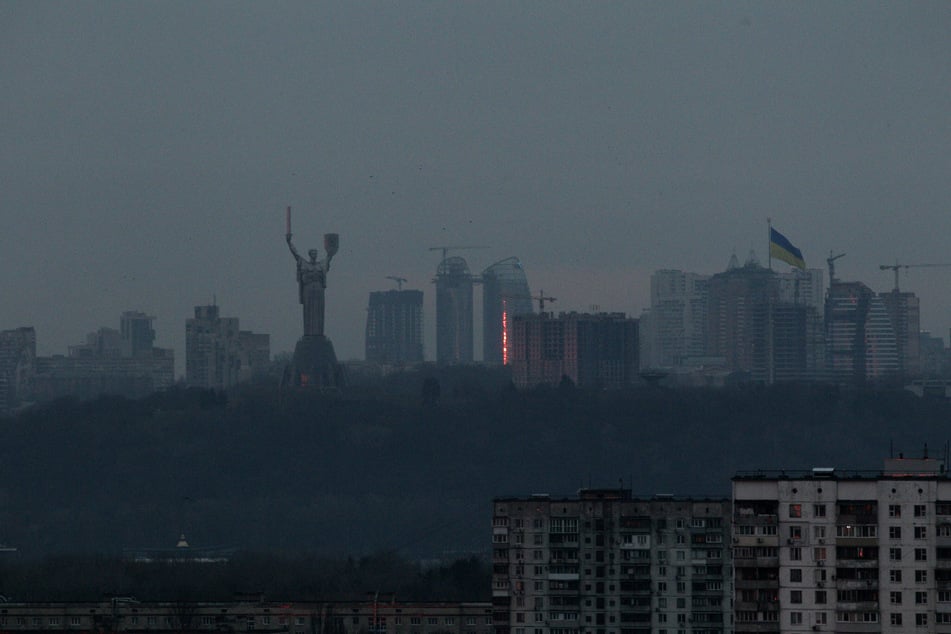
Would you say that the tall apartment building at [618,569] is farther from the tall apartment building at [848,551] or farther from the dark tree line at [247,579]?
the dark tree line at [247,579]

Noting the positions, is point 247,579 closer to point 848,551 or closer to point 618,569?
point 618,569

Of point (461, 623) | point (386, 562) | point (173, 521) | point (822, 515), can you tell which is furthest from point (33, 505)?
point (822, 515)

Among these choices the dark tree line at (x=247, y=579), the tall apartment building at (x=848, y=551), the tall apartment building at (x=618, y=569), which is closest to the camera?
the tall apartment building at (x=848, y=551)

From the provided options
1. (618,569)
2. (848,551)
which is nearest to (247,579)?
(618,569)

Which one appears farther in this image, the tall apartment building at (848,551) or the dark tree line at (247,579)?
the dark tree line at (247,579)

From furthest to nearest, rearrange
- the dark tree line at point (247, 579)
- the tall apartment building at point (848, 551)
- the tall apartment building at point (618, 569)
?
the dark tree line at point (247, 579), the tall apartment building at point (618, 569), the tall apartment building at point (848, 551)

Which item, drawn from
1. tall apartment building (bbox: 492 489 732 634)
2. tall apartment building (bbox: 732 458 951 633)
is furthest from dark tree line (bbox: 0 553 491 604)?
tall apartment building (bbox: 732 458 951 633)

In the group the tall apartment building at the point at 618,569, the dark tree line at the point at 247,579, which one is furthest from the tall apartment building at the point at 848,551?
the dark tree line at the point at 247,579
